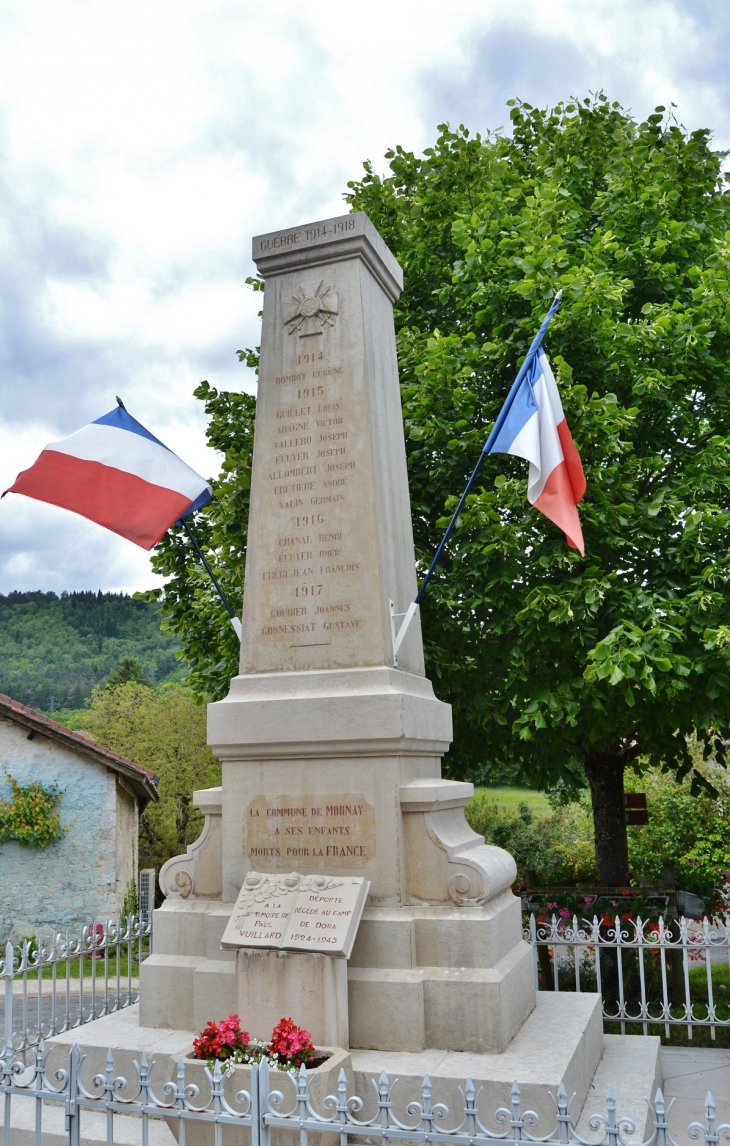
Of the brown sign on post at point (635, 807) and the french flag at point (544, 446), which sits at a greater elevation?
the french flag at point (544, 446)

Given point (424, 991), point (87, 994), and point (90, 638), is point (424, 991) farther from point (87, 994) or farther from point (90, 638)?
point (90, 638)

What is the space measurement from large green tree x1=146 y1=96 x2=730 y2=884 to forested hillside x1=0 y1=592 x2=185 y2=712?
142ft

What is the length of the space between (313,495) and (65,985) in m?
7.38

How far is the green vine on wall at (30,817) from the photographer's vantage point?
17859mm

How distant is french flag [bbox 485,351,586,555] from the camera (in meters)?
6.46

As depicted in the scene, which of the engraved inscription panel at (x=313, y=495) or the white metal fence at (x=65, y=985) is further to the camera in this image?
the white metal fence at (x=65, y=985)

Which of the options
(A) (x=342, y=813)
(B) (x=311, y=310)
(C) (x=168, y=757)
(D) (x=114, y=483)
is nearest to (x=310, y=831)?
(A) (x=342, y=813)

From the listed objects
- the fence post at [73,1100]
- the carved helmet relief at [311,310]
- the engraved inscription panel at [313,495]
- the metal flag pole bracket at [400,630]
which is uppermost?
the carved helmet relief at [311,310]

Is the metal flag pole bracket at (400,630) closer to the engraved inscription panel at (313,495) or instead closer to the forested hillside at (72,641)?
the engraved inscription panel at (313,495)

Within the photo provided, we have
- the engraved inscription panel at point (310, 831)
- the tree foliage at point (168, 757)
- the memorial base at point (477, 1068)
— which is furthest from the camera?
the tree foliage at point (168, 757)

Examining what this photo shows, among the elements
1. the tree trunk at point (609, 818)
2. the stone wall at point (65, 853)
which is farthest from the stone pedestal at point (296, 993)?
the stone wall at point (65, 853)

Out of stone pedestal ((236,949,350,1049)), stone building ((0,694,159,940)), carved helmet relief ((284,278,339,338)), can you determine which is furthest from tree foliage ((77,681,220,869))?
stone pedestal ((236,949,350,1049))

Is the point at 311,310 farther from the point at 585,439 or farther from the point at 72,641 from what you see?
the point at 72,641

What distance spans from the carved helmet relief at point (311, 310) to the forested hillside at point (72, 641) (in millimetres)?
46809
